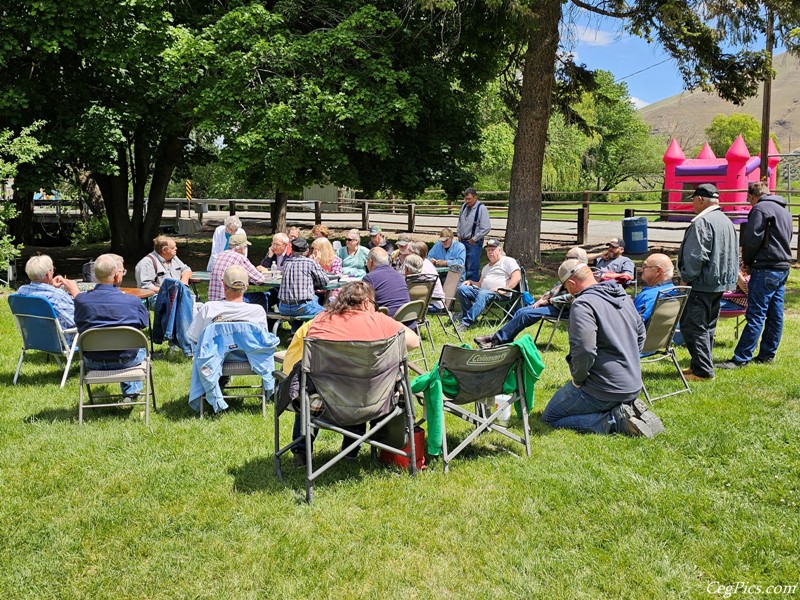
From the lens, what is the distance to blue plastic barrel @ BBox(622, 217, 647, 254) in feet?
52.0

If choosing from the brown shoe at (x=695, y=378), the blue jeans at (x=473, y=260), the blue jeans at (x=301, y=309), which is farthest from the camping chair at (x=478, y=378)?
the blue jeans at (x=473, y=260)

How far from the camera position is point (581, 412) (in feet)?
17.1

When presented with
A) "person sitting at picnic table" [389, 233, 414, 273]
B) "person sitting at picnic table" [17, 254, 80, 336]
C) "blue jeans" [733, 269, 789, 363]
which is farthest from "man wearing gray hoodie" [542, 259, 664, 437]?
"person sitting at picnic table" [17, 254, 80, 336]

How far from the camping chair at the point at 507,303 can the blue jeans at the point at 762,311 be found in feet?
8.87

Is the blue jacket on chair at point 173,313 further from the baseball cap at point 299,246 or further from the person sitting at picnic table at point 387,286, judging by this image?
the person sitting at picnic table at point 387,286

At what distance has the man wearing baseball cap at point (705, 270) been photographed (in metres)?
6.40

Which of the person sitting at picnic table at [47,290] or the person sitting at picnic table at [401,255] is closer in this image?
the person sitting at picnic table at [47,290]

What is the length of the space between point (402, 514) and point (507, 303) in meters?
5.41

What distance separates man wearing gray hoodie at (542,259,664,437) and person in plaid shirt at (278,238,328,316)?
301 centimetres

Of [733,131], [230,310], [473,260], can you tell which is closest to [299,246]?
[230,310]

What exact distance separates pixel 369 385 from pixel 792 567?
2.29 metres

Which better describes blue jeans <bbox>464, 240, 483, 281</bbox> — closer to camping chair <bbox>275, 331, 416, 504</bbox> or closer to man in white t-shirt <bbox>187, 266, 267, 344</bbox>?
man in white t-shirt <bbox>187, 266, 267, 344</bbox>

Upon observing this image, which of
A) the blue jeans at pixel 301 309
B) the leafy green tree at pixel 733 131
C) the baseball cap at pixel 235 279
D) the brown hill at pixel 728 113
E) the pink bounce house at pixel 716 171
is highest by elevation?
the brown hill at pixel 728 113

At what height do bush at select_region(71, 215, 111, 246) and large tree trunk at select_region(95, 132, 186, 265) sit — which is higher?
large tree trunk at select_region(95, 132, 186, 265)
